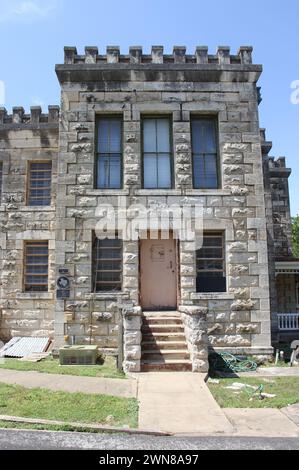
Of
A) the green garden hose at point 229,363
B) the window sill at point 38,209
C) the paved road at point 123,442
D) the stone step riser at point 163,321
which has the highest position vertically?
the window sill at point 38,209

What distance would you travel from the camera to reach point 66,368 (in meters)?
9.53

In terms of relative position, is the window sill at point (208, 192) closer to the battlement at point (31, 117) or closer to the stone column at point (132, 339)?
the stone column at point (132, 339)

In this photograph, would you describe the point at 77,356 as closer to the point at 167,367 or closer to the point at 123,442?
the point at 167,367

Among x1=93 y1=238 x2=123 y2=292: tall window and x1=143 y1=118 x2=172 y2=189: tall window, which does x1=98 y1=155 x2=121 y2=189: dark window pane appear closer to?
x1=143 y1=118 x2=172 y2=189: tall window

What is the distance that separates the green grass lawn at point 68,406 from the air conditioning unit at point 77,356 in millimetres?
2754

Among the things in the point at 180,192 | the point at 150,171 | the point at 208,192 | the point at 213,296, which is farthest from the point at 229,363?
the point at 150,171

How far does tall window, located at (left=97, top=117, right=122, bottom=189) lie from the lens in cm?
1233

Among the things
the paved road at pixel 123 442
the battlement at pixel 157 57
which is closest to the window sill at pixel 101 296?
the paved road at pixel 123 442

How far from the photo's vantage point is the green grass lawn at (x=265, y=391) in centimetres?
680

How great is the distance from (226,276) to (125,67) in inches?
285

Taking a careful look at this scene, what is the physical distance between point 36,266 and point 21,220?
66.6 inches

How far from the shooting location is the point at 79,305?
11.5 metres
